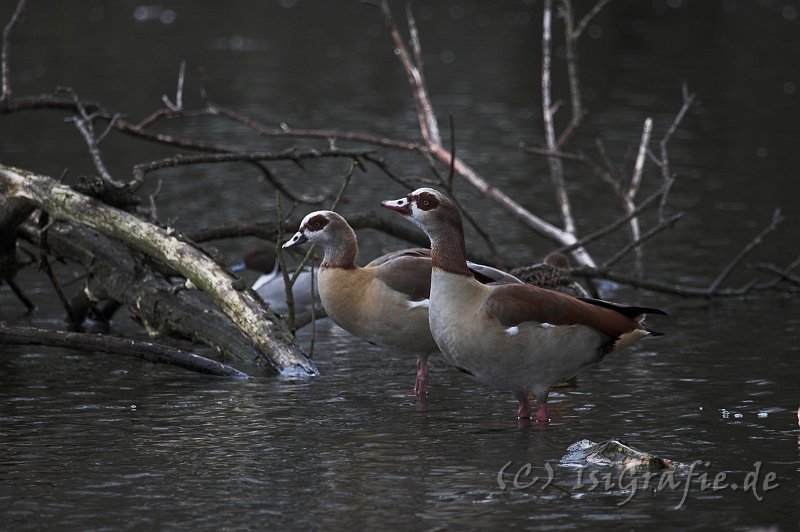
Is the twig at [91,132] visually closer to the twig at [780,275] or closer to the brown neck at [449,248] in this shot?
the brown neck at [449,248]

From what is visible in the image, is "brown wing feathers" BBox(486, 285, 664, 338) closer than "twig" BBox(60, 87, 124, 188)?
Yes

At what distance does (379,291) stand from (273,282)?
13.8 feet

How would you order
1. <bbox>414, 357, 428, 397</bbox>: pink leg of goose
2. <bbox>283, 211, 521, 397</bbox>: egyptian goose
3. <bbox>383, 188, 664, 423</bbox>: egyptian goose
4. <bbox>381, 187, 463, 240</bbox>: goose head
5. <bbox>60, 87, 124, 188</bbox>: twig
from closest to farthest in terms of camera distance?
<bbox>383, 188, 664, 423</bbox>: egyptian goose → <bbox>381, 187, 463, 240</bbox>: goose head → <bbox>283, 211, 521, 397</bbox>: egyptian goose → <bbox>414, 357, 428, 397</bbox>: pink leg of goose → <bbox>60, 87, 124, 188</bbox>: twig

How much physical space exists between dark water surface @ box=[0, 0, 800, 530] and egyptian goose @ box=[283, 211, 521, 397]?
418 millimetres

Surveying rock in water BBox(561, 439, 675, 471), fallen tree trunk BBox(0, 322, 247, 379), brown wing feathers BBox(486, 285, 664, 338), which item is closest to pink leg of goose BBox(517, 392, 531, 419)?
brown wing feathers BBox(486, 285, 664, 338)

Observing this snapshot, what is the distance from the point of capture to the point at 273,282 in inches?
528

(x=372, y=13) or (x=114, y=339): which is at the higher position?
(x=372, y=13)

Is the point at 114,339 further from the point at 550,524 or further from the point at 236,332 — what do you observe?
the point at 550,524

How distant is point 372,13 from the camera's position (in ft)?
169

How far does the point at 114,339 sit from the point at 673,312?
5794mm

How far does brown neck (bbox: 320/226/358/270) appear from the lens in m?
9.69

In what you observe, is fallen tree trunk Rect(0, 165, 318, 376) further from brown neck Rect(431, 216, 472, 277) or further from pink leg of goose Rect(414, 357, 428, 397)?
brown neck Rect(431, 216, 472, 277)

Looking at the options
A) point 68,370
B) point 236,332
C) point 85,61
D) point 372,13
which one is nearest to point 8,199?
point 68,370

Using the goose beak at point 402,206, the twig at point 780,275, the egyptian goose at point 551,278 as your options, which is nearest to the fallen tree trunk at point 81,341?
the goose beak at point 402,206
